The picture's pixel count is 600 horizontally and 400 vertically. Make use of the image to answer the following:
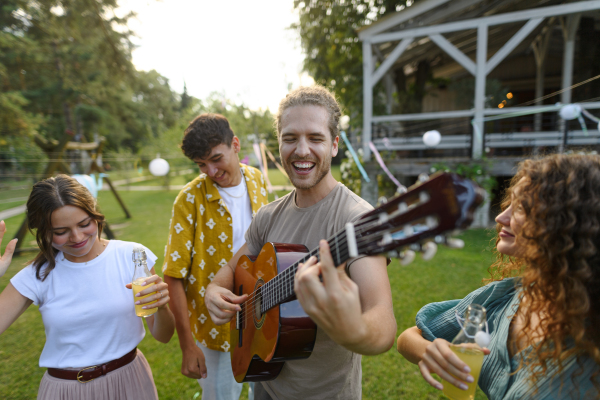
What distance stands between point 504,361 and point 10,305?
2.39 metres

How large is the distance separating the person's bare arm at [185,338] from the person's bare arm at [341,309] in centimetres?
145

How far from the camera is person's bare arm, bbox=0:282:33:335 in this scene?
1636 mm

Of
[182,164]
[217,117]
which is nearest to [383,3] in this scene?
[217,117]

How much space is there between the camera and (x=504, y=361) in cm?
121

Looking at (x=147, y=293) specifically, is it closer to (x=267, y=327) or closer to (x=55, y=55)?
(x=267, y=327)

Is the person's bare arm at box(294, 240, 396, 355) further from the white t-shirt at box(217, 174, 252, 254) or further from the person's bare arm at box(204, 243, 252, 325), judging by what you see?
the white t-shirt at box(217, 174, 252, 254)

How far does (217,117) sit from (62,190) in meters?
1.15

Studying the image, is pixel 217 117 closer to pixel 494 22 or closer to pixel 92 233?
pixel 92 233

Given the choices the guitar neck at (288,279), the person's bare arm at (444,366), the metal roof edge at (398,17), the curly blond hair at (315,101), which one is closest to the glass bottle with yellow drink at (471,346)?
the person's bare arm at (444,366)

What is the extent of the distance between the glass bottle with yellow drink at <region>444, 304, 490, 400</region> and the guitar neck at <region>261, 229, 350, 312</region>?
503 mm

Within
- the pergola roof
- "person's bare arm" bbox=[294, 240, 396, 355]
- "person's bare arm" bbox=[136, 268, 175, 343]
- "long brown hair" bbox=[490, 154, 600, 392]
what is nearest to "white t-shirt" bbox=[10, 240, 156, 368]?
"person's bare arm" bbox=[136, 268, 175, 343]

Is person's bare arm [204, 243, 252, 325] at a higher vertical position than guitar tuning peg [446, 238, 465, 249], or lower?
lower

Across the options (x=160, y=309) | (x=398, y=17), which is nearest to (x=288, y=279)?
(x=160, y=309)

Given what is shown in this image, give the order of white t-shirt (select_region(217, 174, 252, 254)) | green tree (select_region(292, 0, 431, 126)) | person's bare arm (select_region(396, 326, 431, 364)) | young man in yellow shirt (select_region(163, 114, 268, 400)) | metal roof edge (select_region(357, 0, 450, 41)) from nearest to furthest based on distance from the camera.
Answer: person's bare arm (select_region(396, 326, 431, 364))
young man in yellow shirt (select_region(163, 114, 268, 400))
white t-shirt (select_region(217, 174, 252, 254))
metal roof edge (select_region(357, 0, 450, 41))
green tree (select_region(292, 0, 431, 126))
